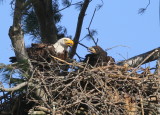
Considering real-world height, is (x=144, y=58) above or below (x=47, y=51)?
below

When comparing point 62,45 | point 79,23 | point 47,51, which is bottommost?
point 47,51

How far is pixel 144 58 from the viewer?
7895 millimetres

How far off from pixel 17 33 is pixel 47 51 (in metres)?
1.70

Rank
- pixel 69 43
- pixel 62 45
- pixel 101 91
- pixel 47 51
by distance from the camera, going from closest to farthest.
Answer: pixel 101 91 → pixel 47 51 → pixel 62 45 → pixel 69 43

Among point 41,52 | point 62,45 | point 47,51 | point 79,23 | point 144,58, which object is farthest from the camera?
point 62,45

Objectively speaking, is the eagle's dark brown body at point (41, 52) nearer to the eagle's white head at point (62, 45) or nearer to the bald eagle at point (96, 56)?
the eagle's white head at point (62, 45)

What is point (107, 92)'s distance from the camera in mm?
6574

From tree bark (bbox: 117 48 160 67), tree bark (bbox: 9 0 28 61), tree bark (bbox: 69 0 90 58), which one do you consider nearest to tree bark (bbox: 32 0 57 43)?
tree bark (bbox: 69 0 90 58)

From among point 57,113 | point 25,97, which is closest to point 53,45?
point 25,97

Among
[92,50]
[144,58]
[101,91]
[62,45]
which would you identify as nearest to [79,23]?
[62,45]

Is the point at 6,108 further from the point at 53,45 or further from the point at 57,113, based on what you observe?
the point at 53,45

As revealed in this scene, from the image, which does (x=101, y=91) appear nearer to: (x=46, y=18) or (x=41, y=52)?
(x=41, y=52)

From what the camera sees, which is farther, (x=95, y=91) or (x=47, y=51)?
(x=47, y=51)

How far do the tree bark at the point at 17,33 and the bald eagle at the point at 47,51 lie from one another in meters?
1.41
